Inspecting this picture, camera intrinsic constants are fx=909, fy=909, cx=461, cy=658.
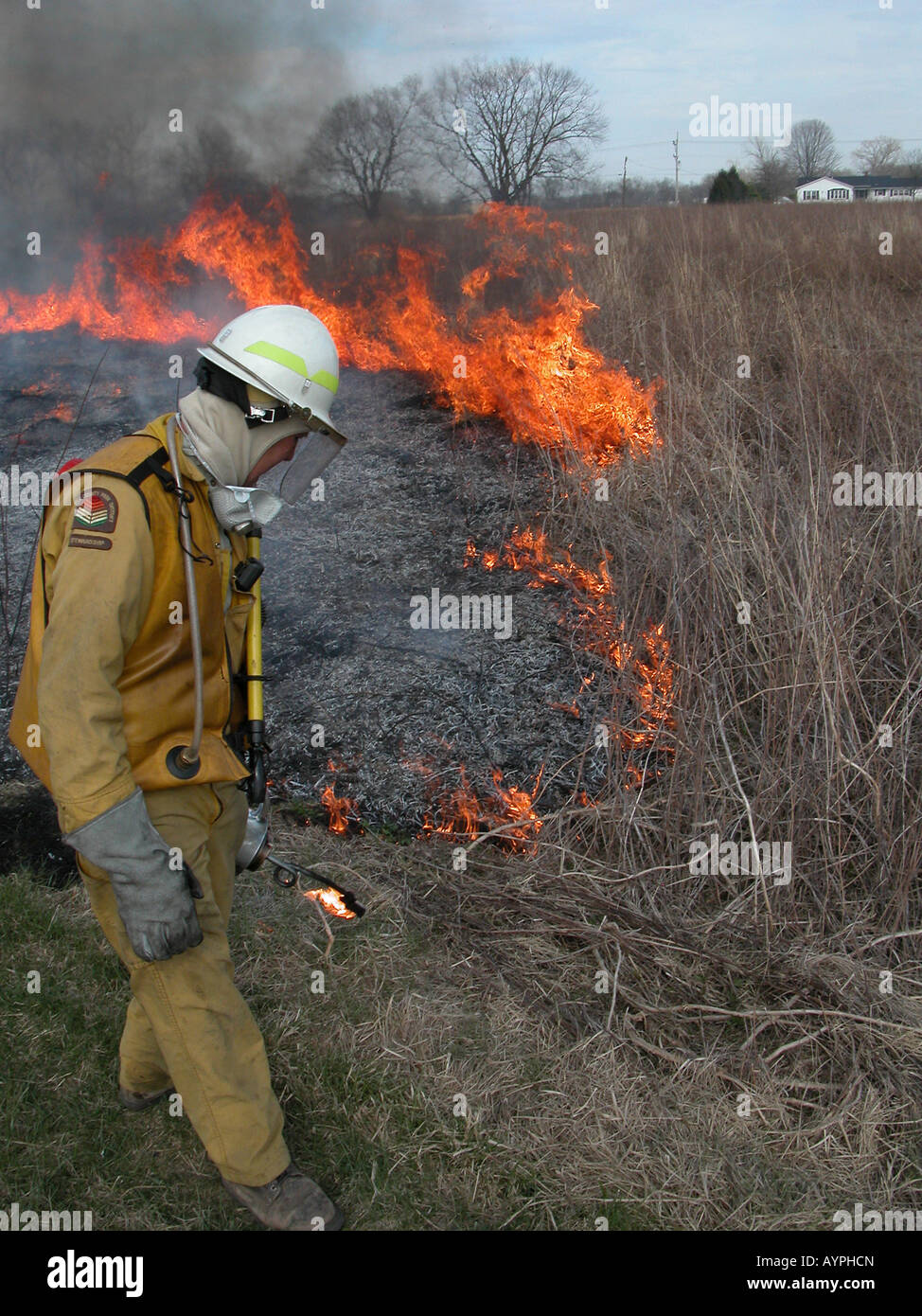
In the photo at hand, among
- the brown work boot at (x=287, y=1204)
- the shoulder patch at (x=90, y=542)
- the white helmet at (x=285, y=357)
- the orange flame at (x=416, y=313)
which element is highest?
the orange flame at (x=416, y=313)

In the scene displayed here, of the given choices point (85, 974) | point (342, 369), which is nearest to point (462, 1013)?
point (85, 974)

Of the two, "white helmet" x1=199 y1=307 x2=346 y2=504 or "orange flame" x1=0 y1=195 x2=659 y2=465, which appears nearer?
"white helmet" x1=199 y1=307 x2=346 y2=504

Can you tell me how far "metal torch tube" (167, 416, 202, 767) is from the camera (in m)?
2.20

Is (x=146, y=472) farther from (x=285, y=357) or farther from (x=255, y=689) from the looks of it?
(x=255, y=689)

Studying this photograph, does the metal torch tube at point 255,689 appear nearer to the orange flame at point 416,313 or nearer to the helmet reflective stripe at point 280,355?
the helmet reflective stripe at point 280,355

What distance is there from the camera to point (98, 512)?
2064 mm

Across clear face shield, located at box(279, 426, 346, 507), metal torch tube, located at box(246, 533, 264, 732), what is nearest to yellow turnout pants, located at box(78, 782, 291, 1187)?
metal torch tube, located at box(246, 533, 264, 732)

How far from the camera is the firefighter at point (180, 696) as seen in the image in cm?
202

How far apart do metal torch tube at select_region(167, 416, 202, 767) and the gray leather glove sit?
0.19 metres

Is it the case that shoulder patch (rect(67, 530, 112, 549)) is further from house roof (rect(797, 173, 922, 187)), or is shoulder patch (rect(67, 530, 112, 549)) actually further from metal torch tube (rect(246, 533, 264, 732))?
house roof (rect(797, 173, 922, 187))

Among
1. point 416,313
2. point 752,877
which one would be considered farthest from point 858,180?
point 752,877

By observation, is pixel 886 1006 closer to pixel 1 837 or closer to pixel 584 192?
pixel 1 837

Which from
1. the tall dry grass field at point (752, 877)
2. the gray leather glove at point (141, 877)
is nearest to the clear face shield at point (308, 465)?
the gray leather glove at point (141, 877)

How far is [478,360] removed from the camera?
287 inches
